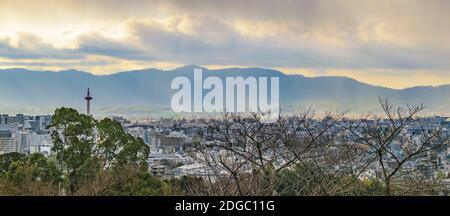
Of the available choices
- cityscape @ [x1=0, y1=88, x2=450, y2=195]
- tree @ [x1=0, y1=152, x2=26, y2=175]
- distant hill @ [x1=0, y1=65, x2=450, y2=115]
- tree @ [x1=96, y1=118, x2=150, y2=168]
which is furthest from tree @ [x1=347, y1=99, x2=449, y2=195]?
tree @ [x1=0, y1=152, x2=26, y2=175]

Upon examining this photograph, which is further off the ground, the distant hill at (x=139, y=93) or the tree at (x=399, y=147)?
the distant hill at (x=139, y=93)

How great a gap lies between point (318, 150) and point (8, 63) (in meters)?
1.54

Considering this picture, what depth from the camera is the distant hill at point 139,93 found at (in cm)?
250

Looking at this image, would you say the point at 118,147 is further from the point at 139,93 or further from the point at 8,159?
the point at 8,159

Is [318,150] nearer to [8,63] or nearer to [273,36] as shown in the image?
[273,36]

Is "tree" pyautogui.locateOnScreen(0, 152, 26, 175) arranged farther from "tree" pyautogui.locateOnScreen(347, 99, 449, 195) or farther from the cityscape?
"tree" pyautogui.locateOnScreen(347, 99, 449, 195)

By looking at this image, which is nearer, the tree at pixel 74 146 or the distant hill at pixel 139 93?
the distant hill at pixel 139 93

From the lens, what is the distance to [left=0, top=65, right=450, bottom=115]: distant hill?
2498 mm

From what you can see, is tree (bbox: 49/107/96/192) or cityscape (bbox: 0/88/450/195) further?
tree (bbox: 49/107/96/192)

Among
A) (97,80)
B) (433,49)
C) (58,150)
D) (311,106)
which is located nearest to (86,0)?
(97,80)

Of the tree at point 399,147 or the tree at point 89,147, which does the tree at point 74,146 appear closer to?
the tree at point 89,147

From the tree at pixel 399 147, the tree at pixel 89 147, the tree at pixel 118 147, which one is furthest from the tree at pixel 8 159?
the tree at pixel 399 147

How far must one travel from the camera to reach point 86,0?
2.48 m

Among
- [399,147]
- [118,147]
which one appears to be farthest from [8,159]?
[399,147]
